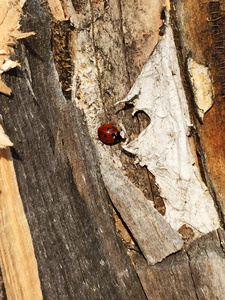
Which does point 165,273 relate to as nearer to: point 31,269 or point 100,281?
point 100,281

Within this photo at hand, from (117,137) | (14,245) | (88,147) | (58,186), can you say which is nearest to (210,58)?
(117,137)

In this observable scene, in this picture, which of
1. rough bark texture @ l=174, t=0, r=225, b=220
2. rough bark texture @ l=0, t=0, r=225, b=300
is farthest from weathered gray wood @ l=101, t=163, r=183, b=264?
rough bark texture @ l=174, t=0, r=225, b=220

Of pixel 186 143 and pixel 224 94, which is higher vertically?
pixel 224 94

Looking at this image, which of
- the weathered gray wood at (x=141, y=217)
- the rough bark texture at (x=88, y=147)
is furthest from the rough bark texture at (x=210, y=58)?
the weathered gray wood at (x=141, y=217)

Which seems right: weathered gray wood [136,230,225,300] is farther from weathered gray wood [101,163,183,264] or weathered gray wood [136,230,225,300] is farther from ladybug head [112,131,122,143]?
ladybug head [112,131,122,143]

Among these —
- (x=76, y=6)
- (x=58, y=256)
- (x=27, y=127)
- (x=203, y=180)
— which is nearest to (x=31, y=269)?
(x=58, y=256)
